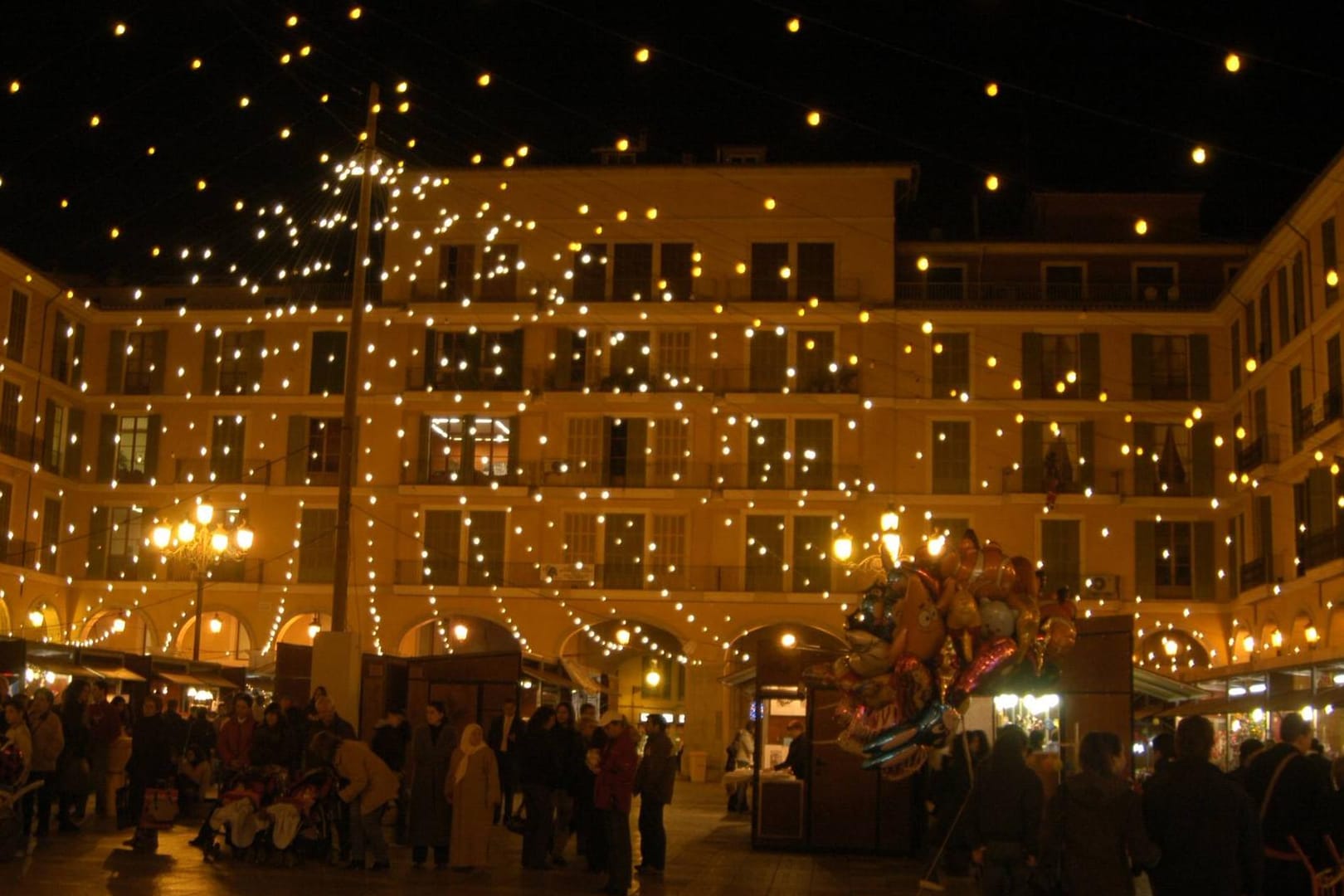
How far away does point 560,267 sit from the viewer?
4016 cm

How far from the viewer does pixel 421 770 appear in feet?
47.5

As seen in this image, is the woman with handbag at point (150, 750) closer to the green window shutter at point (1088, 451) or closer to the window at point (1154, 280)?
the green window shutter at point (1088, 451)

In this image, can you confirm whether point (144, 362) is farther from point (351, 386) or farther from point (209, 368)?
point (351, 386)

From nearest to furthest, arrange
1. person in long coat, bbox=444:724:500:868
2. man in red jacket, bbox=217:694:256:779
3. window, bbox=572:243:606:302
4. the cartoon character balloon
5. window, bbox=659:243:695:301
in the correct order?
A: the cartoon character balloon, person in long coat, bbox=444:724:500:868, man in red jacket, bbox=217:694:256:779, window, bbox=659:243:695:301, window, bbox=572:243:606:302

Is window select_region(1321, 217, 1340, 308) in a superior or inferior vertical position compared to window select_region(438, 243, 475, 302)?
inferior

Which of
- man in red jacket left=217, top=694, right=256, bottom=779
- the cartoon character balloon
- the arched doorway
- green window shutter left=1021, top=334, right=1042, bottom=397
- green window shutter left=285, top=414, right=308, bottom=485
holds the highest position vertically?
green window shutter left=1021, top=334, right=1042, bottom=397

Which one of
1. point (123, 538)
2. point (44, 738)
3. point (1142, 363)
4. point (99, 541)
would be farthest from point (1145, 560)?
point (44, 738)

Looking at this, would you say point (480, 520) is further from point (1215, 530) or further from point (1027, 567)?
point (1027, 567)

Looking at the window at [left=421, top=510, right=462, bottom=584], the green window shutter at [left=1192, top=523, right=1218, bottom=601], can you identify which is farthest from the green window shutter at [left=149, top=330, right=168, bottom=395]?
the green window shutter at [left=1192, top=523, right=1218, bottom=601]

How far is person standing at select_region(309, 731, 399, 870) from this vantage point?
13.9 m

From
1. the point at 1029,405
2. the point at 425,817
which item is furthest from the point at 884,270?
the point at 425,817

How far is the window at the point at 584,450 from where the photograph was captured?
3969cm

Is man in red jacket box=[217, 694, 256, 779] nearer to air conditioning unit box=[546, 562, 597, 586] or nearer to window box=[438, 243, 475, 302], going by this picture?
air conditioning unit box=[546, 562, 597, 586]

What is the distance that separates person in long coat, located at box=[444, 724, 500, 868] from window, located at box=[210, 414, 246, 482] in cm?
2861
